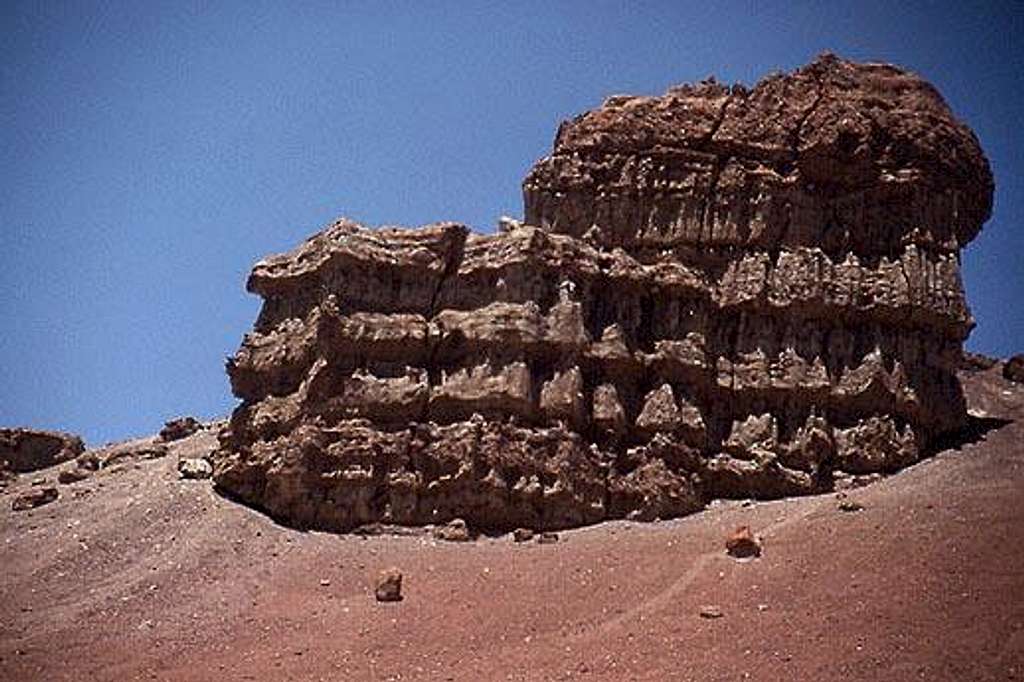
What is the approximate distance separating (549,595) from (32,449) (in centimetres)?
2909

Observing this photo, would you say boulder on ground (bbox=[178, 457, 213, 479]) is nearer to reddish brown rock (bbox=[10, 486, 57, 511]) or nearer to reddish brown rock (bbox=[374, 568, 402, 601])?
reddish brown rock (bbox=[10, 486, 57, 511])

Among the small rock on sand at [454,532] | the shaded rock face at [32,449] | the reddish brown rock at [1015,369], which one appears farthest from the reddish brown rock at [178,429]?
the reddish brown rock at [1015,369]

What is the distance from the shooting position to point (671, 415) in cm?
2778

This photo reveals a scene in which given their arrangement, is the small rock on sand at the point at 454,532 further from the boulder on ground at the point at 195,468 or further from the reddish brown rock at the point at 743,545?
the boulder on ground at the point at 195,468

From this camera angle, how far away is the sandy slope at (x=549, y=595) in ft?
53.0

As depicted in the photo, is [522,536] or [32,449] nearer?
[522,536]

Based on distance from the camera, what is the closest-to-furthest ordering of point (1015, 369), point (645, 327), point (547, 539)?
point (547, 539) → point (645, 327) → point (1015, 369)

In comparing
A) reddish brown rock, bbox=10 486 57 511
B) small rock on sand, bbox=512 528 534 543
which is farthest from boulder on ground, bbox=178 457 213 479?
small rock on sand, bbox=512 528 534 543

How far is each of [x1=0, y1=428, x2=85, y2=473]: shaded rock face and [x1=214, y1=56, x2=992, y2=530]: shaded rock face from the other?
15694 millimetres

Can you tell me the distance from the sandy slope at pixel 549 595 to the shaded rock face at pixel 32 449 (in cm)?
1262

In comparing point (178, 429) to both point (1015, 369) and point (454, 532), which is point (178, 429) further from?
point (1015, 369)

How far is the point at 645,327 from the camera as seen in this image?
29484 mm

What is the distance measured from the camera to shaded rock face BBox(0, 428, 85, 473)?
131 feet

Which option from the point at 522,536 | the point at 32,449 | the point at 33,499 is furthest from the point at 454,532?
the point at 32,449
